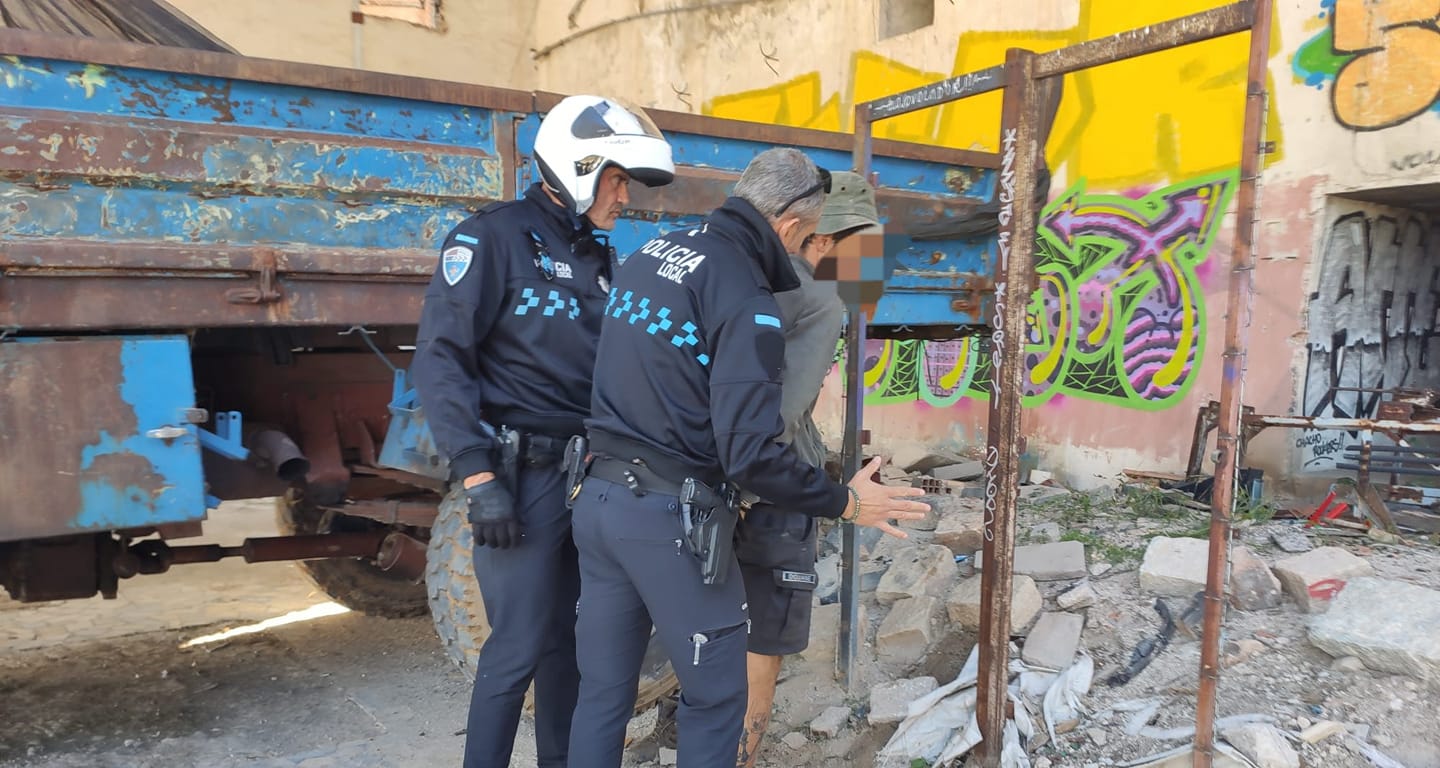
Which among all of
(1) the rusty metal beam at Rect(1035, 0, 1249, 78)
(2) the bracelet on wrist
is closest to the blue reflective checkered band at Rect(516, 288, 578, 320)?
(2) the bracelet on wrist

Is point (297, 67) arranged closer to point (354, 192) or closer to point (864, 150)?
point (354, 192)

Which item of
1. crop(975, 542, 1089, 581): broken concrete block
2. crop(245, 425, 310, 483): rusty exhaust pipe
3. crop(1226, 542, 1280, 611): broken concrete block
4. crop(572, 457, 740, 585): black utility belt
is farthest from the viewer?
crop(975, 542, 1089, 581): broken concrete block

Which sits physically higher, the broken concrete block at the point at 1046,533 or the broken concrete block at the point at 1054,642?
the broken concrete block at the point at 1046,533

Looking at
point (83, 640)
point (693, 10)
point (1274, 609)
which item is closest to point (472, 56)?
point (693, 10)

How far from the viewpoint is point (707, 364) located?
2.08 metres

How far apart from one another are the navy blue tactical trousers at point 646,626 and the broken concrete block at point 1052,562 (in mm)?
2018

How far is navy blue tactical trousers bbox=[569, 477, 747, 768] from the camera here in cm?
211

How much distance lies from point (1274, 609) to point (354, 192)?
345 cm

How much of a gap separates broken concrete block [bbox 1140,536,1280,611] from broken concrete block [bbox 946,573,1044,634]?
45 centimetres

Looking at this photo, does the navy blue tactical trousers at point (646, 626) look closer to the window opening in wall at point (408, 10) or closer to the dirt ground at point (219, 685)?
the dirt ground at point (219, 685)

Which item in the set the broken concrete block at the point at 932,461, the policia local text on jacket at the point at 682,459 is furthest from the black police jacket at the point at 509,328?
the broken concrete block at the point at 932,461

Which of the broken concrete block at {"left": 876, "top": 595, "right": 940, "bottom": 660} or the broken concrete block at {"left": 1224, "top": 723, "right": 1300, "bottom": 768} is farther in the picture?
the broken concrete block at {"left": 876, "top": 595, "right": 940, "bottom": 660}

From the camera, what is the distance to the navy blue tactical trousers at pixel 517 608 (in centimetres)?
251

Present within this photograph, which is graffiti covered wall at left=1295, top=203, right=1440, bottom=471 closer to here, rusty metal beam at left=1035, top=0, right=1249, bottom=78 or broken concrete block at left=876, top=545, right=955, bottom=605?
broken concrete block at left=876, top=545, right=955, bottom=605
